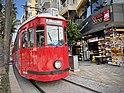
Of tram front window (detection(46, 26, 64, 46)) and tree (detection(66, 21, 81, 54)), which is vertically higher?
tree (detection(66, 21, 81, 54))

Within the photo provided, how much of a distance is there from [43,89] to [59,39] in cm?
251

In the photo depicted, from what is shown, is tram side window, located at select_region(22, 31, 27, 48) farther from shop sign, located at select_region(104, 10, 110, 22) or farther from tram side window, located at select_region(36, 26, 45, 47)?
shop sign, located at select_region(104, 10, 110, 22)

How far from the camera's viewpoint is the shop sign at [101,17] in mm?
14945

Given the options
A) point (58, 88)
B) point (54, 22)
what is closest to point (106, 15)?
point (54, 22)

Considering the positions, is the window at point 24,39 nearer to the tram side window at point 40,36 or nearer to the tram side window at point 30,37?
the tram side window at point 30,37

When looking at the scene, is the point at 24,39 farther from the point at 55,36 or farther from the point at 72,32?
the point at 72,32

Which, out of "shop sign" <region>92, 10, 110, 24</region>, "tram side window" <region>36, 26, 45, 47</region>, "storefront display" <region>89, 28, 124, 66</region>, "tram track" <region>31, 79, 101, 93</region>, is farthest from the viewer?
"shop sign" <region>92, 10, 110, 24</region>

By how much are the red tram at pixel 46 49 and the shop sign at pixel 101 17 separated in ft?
24.5

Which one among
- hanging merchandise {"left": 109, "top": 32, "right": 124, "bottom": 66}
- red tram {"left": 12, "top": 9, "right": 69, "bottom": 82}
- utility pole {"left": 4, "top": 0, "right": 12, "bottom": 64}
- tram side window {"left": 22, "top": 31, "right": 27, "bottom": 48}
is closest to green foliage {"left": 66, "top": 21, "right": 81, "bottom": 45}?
hanging merchandise {"left": 109, "top": 32, "right": 124, "bottom": 66}

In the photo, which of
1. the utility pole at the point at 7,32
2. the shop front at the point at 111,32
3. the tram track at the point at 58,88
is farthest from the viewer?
the shop front at the point at 111,32

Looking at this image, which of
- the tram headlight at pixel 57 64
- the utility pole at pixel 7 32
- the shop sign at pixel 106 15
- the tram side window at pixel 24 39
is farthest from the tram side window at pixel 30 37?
the shop sign at pixel 106 15

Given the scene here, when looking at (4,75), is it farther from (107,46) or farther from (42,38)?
(107,46)

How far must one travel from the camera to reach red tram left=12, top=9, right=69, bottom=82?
7.89 metres

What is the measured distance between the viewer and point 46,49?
7.92m
